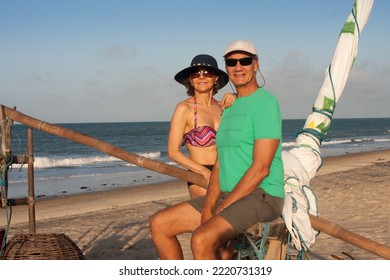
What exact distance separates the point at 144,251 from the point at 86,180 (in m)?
12.6

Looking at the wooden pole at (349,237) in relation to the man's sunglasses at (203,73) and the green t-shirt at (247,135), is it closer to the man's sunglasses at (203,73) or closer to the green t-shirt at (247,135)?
the green t-shirt at (247,135)

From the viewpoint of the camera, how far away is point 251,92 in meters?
3.68

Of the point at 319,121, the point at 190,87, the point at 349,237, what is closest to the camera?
the point at 349,237

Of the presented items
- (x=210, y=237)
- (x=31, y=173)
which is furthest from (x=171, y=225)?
(x=31, y=173)

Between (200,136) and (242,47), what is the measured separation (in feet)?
3.76

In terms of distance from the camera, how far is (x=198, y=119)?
4.58 m

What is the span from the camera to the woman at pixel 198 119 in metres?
4.55

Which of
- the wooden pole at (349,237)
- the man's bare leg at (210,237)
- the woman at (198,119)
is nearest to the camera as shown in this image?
the man's bare leg at (210,237)

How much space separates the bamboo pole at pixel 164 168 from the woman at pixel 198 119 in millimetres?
182

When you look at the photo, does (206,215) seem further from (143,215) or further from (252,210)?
(143,215)

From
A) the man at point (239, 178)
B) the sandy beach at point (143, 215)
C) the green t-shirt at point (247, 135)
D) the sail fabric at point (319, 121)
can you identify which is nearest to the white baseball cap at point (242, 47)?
the man at point (239, 178)

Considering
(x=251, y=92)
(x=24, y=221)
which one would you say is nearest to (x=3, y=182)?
(x=251, y=92)
